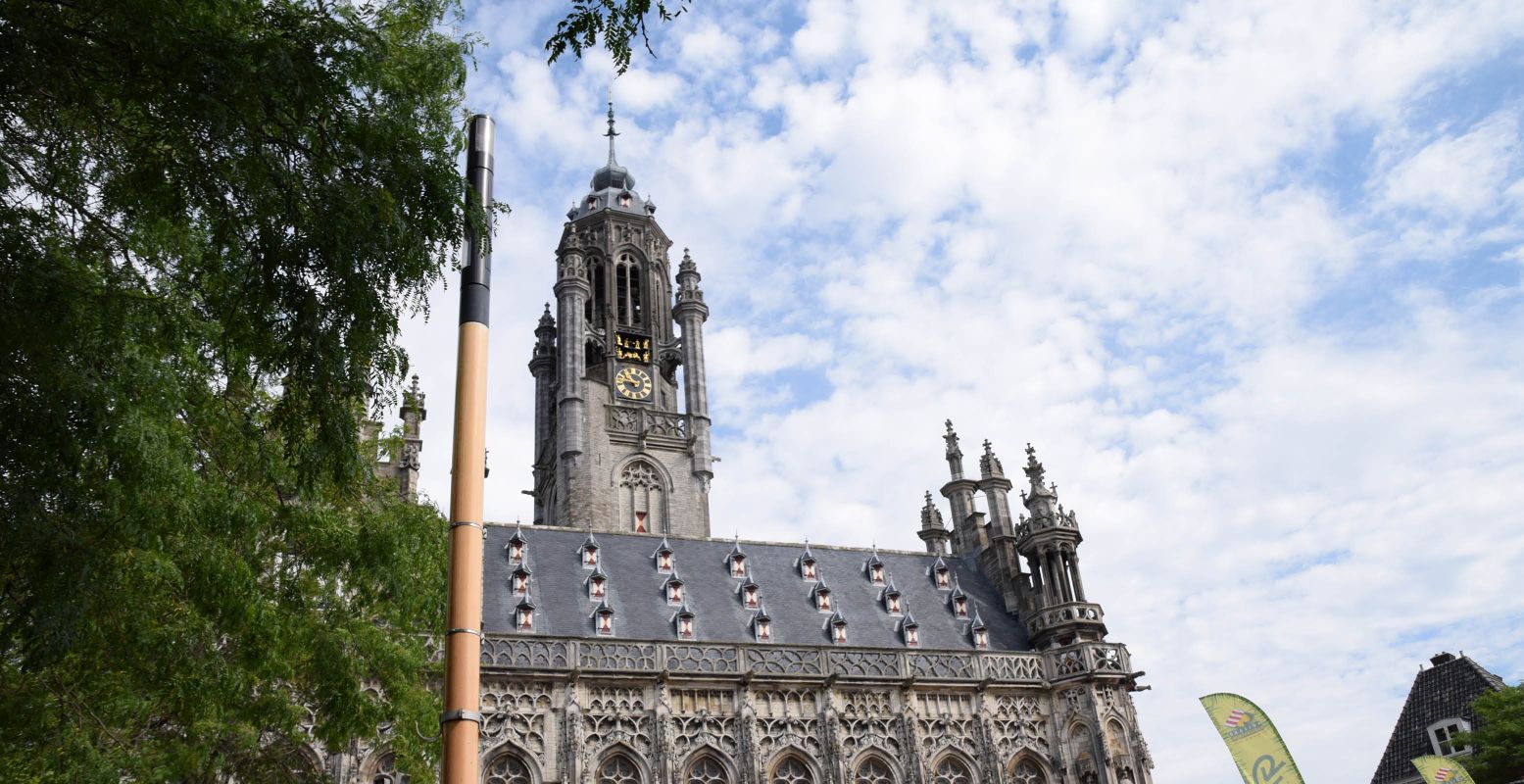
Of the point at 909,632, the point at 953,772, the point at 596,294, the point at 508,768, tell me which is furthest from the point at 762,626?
the point at 596,294

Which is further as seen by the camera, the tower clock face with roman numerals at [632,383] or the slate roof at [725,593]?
the tower clock face with roman numerals at [632,383]

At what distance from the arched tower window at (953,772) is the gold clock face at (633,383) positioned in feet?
82.9

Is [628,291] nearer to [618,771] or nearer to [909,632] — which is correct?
[909,632]

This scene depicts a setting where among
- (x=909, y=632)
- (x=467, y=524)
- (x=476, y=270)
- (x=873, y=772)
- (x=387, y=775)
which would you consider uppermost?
(x=909, y=632)

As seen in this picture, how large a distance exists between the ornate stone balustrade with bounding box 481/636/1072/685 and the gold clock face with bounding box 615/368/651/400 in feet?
73.5

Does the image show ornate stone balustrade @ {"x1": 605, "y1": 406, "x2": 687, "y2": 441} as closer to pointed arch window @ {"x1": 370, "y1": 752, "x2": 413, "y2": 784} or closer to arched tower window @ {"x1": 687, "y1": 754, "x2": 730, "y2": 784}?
arched tower window @ {"x1": 687, "y1": 754, "x2": 730, "y2": 784}

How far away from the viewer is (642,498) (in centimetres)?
5141

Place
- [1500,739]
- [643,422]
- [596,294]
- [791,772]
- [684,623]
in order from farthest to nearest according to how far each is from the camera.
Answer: [596,294] < [643,422] < [1500,739] < [684,623] < [791,772]

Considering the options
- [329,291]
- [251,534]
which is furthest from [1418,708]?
[329,291]

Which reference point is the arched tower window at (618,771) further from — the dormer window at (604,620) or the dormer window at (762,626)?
the dormer window at (762,626)

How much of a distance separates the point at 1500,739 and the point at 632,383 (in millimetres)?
36068

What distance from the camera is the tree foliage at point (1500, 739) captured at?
34.8 metres

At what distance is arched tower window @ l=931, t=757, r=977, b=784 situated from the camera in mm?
33969

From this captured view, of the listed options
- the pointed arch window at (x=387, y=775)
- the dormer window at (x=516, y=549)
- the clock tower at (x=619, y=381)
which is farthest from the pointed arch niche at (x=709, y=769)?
the clock tower at (x=619, y=381)
